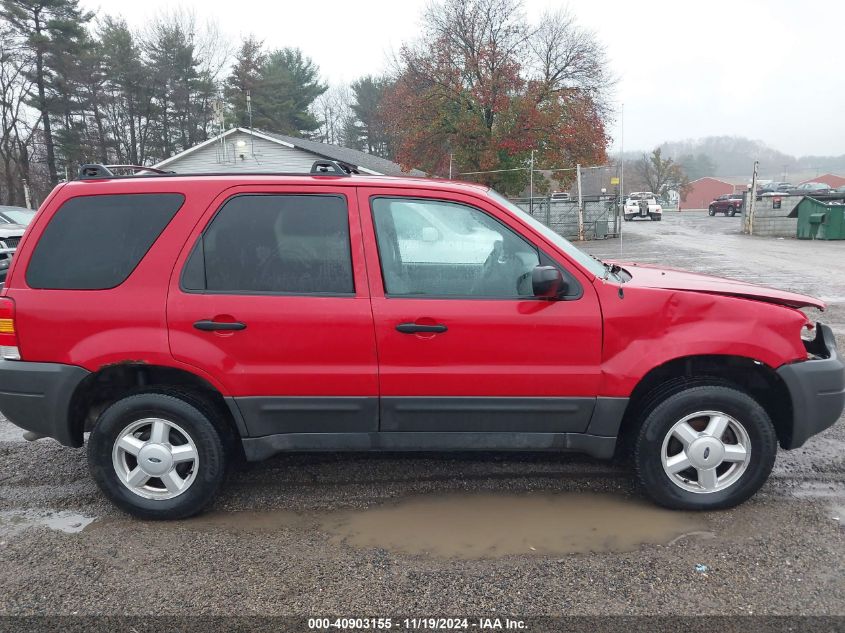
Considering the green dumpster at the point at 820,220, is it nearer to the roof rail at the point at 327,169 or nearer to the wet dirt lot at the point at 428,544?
the wet dirt lot at the point at 428,544

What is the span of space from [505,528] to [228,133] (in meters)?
26.7

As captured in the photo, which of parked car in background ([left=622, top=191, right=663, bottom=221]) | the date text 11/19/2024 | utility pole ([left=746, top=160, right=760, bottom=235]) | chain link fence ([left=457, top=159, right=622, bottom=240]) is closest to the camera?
the date text 11/19/2024

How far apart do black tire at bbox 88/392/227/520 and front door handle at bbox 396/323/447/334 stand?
115 cm

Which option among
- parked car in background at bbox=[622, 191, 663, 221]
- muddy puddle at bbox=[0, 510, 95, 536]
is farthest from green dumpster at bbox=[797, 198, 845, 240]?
muddy puddle at bbox=[0, 510, 95, 536]

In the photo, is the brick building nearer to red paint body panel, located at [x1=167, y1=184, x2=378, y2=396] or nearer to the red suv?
the red suv

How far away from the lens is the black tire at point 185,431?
10.9ft

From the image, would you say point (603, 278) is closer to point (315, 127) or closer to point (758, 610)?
point (758, 610)

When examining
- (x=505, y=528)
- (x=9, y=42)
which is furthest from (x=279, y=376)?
(x=9, y=42)

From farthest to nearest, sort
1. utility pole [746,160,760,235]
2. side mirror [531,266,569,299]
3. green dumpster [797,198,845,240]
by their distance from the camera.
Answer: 1. utility pole [746,160,760,235]
2. green dumpster [797,198,845,240]
3. side mirror [531,266,569,299]

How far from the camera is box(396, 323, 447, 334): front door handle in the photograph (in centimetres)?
321

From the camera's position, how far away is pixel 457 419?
3350 mm

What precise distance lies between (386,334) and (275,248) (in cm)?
77

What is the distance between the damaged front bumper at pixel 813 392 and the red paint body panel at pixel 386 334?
95 millimetres

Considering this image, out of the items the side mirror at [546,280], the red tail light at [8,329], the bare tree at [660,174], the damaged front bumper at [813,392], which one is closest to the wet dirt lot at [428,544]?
the damaged front bumper at [813,392]
